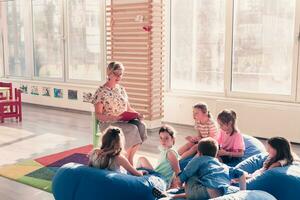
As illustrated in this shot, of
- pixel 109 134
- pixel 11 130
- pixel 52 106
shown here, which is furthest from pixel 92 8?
pixel 109 134

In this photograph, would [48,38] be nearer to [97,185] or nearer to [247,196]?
[97,185]

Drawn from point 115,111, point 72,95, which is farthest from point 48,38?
point 115,111

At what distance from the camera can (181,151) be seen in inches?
181

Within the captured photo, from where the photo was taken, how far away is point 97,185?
3285 mm

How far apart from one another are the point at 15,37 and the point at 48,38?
4.20 feet

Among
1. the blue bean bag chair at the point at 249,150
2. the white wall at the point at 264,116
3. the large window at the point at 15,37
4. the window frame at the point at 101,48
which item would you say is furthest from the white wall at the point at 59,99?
the blue bean bag chair at the point at 249,150

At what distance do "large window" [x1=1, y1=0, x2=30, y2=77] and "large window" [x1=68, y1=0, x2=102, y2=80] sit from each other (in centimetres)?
163

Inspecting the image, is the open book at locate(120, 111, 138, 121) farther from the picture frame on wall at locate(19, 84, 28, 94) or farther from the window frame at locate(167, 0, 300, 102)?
the picture frame on wall at locate(19, 84, 28, 94)

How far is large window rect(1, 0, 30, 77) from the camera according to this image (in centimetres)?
1011

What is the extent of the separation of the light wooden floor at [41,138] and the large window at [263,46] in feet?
3.75

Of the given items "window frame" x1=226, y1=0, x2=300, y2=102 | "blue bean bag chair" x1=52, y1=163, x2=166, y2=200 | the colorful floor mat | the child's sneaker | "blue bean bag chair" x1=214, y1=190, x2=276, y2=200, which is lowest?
the colorful floor mat

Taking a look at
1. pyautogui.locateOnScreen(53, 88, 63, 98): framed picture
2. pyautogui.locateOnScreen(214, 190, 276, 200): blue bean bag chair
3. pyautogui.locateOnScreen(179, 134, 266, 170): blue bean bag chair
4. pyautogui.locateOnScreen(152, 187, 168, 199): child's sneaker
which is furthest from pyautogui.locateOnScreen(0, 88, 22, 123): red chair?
pyautogui.locateOnScreen(214, 190, 276, 200): blue bean bag chair

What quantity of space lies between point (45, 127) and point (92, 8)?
2.86m

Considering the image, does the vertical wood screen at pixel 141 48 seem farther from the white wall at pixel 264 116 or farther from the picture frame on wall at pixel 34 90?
the picture frame on wall at pixel 34 90
